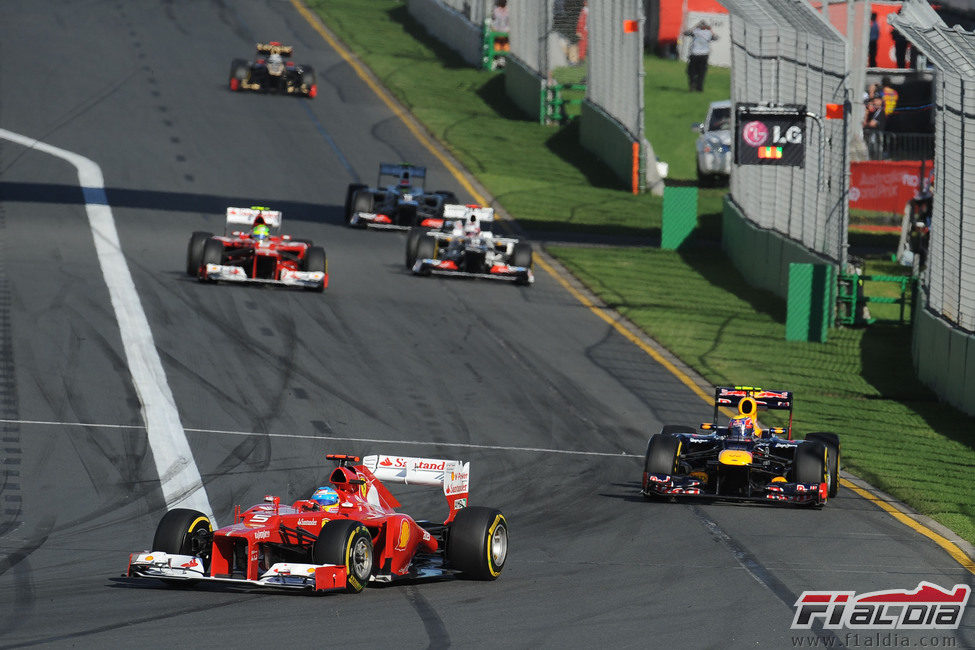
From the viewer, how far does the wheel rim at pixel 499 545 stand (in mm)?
12492

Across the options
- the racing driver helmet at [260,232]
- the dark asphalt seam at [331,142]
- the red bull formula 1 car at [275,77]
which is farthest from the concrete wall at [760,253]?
the red bull formula 1 car at [275,77]

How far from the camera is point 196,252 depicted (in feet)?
89.4

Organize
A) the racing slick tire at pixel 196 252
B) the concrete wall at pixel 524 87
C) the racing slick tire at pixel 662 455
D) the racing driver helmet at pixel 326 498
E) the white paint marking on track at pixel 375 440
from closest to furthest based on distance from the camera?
1. the racing driver helmet at pixel 326 498
2. the racing slick tire at pixel 662 455
3. the white paint marking on track at pixel 375 440
4. the racing slick tire at pixel 196 252
5. the concrete wall at pixel 524 87

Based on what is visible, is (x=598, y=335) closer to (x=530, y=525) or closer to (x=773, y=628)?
(x=530, y=525)

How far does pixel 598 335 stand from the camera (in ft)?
87.0

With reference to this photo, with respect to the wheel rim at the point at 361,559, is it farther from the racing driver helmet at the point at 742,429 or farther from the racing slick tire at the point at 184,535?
the racing driver helmet at the point at 742,429

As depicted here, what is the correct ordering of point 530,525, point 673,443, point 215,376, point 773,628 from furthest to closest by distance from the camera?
point 215,376 → point 673,443 → point 530,525 → point 773,628

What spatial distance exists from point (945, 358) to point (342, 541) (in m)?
13.8

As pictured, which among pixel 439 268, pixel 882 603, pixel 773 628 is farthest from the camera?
pixel 439 268

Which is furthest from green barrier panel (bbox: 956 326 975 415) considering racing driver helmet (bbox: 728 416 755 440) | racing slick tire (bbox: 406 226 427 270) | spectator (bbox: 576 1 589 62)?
spectator (bbox: 576 1 589 62)

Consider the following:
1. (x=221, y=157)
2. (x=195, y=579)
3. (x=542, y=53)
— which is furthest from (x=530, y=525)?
(x=542, y=53)

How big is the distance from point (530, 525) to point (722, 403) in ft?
10.9

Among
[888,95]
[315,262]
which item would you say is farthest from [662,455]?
[888,95]

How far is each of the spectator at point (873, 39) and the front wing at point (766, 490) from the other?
32516mm
